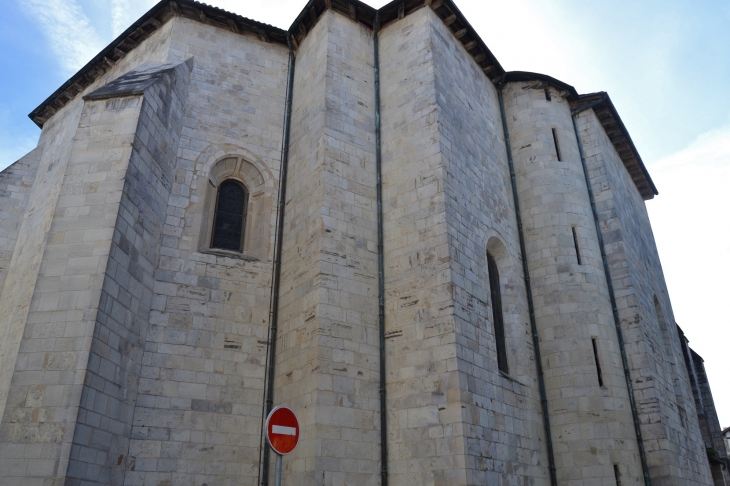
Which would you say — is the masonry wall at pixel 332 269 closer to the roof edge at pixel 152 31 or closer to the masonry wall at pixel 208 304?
the masonry wall at pixel 208 304

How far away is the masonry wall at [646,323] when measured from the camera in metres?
11.5

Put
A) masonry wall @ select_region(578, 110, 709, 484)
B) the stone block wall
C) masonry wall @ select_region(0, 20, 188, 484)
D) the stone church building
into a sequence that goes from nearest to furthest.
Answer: masonry wall @ select_region(0, 20, 188, 484) < the stone block wall < the stone church building < masonry wall @ select_region(578, 110, 709, 484)

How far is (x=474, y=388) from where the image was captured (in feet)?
29.9

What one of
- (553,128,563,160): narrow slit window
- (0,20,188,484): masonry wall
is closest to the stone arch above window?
(0,20,188,484): masonry wall

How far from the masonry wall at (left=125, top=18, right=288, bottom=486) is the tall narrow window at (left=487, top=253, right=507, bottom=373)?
179 inches

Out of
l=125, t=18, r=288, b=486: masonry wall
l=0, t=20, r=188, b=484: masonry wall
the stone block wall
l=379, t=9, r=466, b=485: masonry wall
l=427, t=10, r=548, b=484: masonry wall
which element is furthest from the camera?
l=427, t=10, r=548, b=484: masonry wall

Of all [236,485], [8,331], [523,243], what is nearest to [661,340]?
[523,243]

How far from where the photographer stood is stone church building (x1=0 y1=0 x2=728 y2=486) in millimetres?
8500

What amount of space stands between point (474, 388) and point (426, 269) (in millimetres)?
2146

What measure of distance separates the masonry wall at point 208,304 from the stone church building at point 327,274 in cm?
4

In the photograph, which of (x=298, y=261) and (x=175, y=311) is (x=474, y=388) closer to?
(x=298, y=261)

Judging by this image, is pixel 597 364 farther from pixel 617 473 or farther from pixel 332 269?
pixel 332 269

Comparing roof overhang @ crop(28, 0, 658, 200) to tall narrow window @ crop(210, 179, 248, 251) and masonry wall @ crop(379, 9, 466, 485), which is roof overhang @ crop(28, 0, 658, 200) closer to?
masonry wall @ crop(379, 9, 466, 485)

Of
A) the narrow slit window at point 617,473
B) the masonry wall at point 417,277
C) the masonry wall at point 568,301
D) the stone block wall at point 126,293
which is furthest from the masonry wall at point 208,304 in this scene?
the narrow slit window at point 617,473
